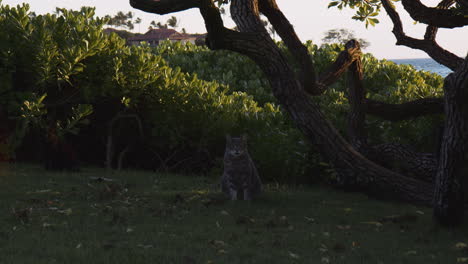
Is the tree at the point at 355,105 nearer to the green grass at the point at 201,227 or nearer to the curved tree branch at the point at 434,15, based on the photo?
the curved tree branch at the point at 434,15

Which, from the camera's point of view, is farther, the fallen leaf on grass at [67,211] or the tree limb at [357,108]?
the tree limb at [357,108]

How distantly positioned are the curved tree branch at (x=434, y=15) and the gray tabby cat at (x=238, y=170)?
4.32 meters

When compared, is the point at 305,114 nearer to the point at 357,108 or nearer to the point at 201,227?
the point at 357,108

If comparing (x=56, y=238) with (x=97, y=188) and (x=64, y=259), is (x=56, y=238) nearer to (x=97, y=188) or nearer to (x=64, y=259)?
(x=64, y=259)

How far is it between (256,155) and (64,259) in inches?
295

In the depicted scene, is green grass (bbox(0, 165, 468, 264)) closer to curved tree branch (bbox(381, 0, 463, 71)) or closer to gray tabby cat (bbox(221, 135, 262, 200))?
gray tabby cat (bbox(221, 135, 262, 200))

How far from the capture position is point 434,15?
11.6 meters

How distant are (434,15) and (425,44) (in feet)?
7.04

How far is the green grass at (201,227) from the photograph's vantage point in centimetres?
709

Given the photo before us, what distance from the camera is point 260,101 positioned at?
19.9 meters

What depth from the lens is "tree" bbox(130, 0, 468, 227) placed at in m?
8.89

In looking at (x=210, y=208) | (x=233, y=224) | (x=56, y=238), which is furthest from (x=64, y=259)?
(x=210, y=208)

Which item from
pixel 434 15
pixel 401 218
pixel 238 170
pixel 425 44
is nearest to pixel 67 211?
pixel 238 170

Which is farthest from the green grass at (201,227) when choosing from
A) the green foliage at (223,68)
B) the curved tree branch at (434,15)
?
the green foliage at (223,68)
